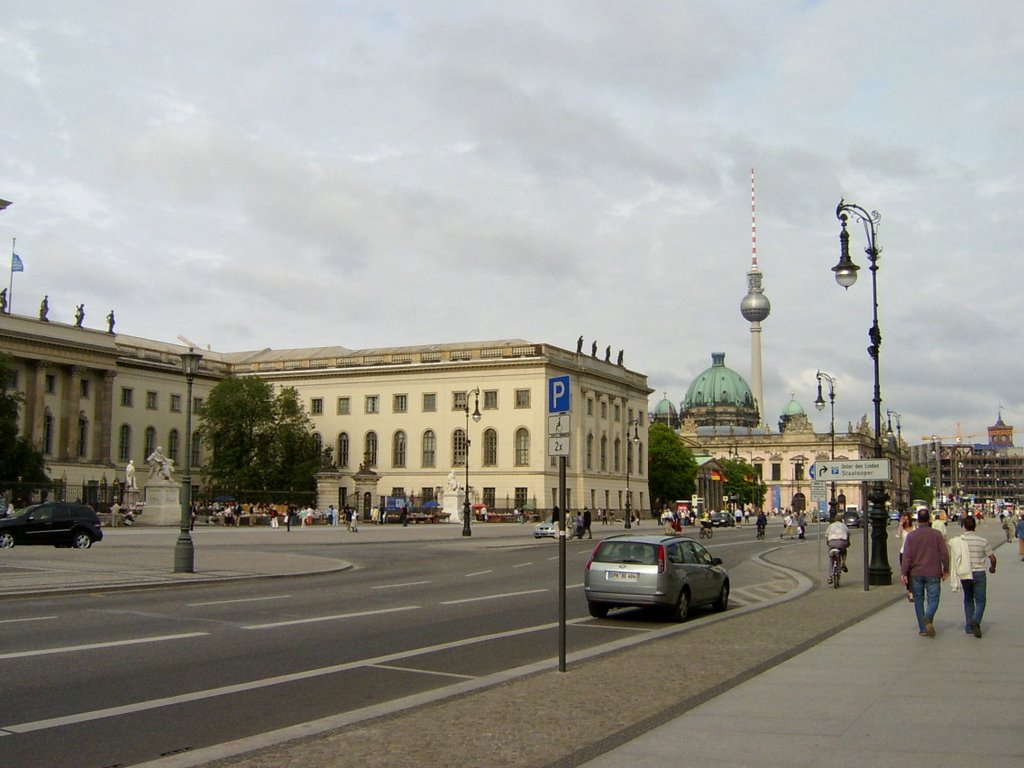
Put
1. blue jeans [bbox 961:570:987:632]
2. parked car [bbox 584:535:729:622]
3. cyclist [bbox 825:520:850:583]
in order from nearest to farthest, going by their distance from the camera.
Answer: blue jeans [bbox 961:570:987:632]
parked car [bbox 584:535:729:622]
cyclist [bbox 825:520:850:583]

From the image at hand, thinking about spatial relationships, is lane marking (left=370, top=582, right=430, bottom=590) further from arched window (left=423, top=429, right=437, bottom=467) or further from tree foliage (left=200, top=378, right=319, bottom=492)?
arched window (left=423, top=429, right=437, bottom=467)

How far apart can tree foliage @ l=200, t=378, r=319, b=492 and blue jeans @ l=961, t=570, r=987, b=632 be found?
8174 cm

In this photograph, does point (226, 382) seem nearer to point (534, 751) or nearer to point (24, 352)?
point (24, 352)

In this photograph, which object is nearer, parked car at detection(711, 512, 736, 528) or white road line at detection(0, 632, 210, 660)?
white road line at detection(0, 632, 210, 660)

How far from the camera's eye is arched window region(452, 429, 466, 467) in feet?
330

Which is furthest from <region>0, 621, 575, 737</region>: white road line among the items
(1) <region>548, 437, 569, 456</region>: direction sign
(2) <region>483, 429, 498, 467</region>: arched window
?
(2) <region>483, 429, 498, 467</region>: arched window

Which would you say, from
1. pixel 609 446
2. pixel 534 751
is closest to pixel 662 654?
pixel 534 751

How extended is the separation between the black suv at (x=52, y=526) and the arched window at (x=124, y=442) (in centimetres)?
6169

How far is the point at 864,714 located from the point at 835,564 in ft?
51.2

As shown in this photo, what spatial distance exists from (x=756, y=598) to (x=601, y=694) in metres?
13.9

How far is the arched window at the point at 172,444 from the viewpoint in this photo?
326 feet

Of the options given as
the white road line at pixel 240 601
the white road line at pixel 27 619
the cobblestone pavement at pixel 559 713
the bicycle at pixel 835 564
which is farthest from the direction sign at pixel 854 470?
the white road line at pixel 27 619

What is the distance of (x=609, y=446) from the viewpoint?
359ft

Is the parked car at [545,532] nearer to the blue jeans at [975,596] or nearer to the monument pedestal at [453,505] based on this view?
the monument pedestal at [453,505]
